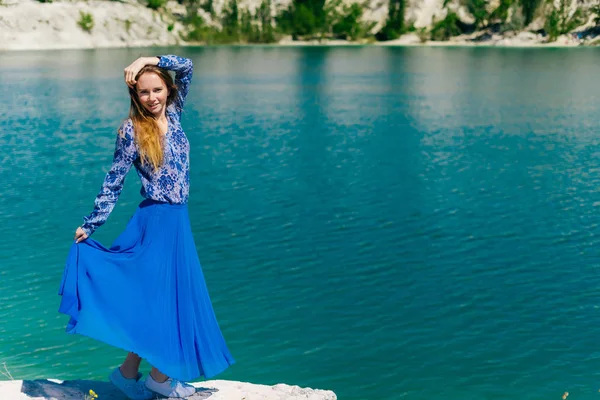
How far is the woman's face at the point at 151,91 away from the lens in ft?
24.2

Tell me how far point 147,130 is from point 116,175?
525 mm

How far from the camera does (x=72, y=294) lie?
7324 mm

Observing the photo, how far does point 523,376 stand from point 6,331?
8239 millimetres

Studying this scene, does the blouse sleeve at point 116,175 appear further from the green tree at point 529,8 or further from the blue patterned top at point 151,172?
the green tree at point 529,8

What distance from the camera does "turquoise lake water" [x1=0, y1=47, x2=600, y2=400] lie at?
507 inches

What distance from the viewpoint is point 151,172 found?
744 centimetres

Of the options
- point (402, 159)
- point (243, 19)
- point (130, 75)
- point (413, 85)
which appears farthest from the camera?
point (243, 19)

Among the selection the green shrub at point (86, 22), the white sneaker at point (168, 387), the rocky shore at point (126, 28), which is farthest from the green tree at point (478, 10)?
the white sneaker at point (168, 387)

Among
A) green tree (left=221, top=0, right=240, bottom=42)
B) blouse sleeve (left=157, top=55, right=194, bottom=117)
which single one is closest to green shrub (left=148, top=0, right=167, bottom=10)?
green tree (left=221, top=0, right=240, bottom=42)

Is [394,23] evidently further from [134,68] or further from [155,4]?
[134,68]

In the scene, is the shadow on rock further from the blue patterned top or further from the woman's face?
the woman's face

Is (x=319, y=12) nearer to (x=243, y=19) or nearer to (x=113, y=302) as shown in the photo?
(x=243, y=19)

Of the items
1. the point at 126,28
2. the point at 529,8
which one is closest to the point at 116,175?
the point at 126,28

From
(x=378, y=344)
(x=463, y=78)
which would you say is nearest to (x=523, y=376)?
(x=378, y=344)
